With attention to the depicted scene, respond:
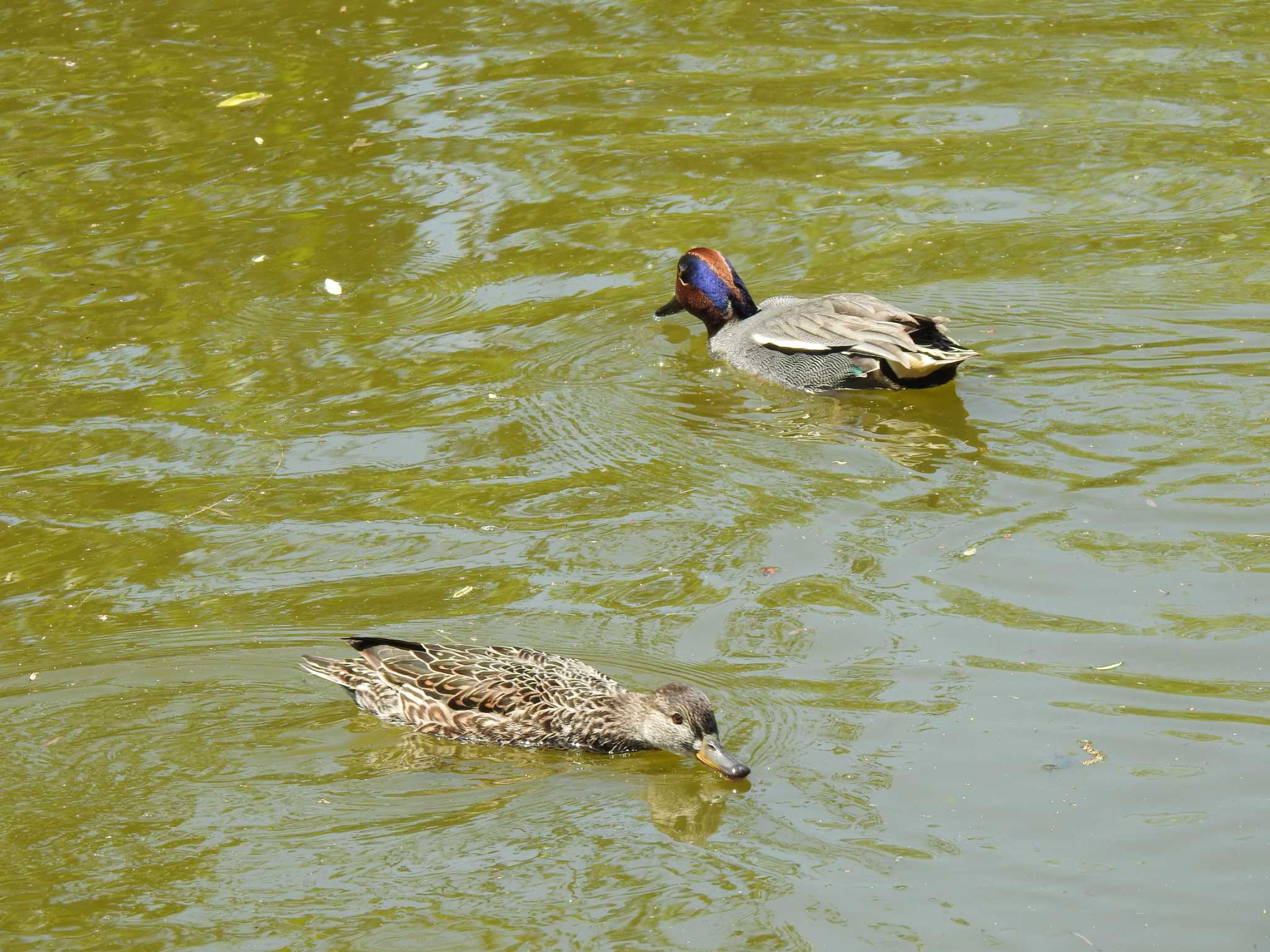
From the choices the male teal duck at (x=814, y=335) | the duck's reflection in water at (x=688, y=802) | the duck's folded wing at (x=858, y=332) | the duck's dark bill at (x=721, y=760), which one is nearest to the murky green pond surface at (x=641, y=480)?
the duck's reflection in water at (x=688, y=802)

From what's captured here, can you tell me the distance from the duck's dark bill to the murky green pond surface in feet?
0.40

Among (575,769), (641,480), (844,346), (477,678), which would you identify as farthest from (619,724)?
(844,346)

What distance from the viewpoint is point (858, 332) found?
32.7 ft

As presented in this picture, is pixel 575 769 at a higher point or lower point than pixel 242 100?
lower

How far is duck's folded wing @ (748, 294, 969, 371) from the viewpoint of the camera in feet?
31.8

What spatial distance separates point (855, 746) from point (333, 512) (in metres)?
3.28

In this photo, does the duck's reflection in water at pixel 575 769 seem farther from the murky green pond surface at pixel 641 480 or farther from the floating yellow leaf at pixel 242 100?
the floating yellow leaf at pixel 242 100

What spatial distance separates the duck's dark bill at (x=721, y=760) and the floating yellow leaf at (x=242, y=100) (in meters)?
9.95

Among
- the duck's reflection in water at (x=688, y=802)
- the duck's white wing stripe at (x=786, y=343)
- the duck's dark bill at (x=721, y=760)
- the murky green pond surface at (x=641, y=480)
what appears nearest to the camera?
the murky green pond surface at (x=641, y=480)

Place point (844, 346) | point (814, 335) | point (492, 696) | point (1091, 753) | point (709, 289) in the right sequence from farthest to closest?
point (709, 289) < point (814, 335) < point (844, 346) < point (492, 696) < point (1091, 753)

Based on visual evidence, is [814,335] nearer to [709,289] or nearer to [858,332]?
[858,332]

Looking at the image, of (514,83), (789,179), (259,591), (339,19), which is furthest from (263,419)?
(339,19)

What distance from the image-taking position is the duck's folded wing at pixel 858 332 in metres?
9.70

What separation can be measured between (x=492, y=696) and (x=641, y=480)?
231 cm
